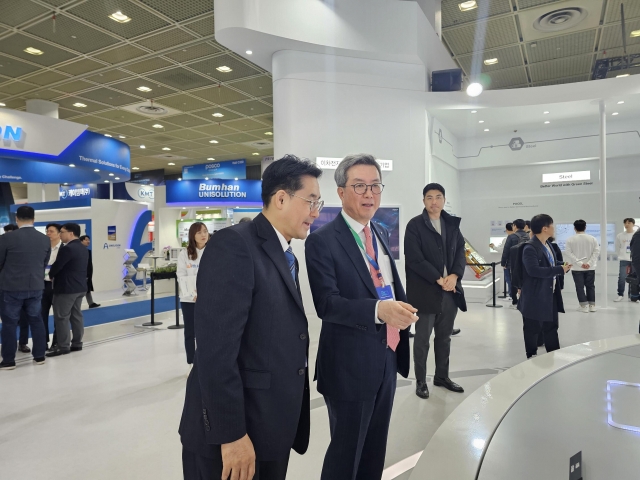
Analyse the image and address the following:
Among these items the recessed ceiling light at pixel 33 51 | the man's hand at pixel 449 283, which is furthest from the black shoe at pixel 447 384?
the recessed ceiling light at pixel 33 51

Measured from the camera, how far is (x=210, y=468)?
1108mm

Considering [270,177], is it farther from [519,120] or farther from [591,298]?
[519,120]

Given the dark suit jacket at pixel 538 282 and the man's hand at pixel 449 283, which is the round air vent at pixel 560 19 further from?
the man's hand at pixel 449 283

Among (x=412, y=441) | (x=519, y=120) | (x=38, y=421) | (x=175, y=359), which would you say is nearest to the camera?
(x=412, y=441)

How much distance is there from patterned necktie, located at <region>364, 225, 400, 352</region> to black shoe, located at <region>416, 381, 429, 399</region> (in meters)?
1.77

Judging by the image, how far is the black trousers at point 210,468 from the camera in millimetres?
1107

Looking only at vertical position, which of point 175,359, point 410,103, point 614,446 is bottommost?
point 175,359

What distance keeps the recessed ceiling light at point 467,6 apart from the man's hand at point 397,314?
672 centimetres

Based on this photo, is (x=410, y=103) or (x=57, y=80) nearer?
(x=410, y=103)

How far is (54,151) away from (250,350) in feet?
29.2

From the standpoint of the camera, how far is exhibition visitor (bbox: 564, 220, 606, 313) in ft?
21.6

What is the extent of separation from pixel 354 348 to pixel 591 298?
7163 mm

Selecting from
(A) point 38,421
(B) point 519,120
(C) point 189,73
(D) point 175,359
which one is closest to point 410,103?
(B) point 519,120

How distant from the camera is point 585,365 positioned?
176 cm
